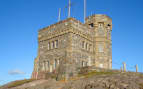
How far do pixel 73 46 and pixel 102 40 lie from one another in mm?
8102

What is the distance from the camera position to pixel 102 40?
124 ft

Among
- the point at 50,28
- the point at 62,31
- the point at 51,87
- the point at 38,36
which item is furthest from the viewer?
the point at 38,36

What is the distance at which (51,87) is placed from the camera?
78.7 feet

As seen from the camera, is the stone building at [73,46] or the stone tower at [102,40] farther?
the stone tower at [102,40]

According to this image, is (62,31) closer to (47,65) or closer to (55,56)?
(55,56)

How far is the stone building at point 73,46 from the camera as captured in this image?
3244cm

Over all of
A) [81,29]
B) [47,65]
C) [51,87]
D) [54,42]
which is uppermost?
[81,29]

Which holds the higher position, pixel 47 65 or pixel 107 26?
pixel 107 26

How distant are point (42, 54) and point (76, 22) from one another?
9.73 metres

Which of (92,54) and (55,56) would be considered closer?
(55,56)

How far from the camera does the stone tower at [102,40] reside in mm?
37469

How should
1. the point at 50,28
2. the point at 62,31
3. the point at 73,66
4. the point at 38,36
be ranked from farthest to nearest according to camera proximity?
1. the point at 38,36
2. the point at 50,28
3. the point at 62,31
4. the point at 73,66

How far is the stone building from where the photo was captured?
106 ft

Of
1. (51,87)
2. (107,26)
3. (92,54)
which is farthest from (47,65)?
(107,26)
